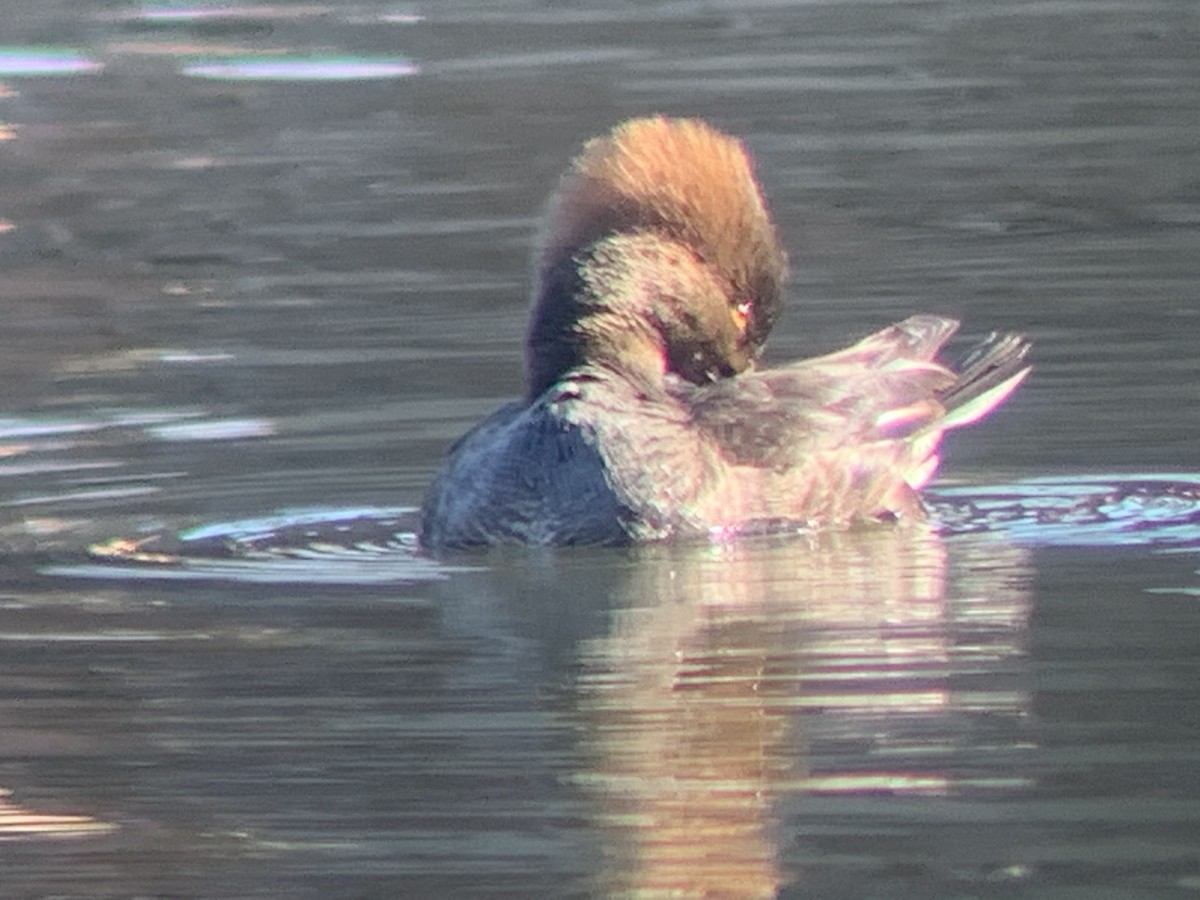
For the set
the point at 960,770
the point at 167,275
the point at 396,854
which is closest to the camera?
the point at 396,854

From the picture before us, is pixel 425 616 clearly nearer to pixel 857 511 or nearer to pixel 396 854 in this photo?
pixel 857 511

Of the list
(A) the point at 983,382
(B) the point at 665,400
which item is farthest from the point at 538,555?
(A) the point at 983,382

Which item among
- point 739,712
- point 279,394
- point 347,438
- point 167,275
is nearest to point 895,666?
point 739,712

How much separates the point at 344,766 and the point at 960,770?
1268mm

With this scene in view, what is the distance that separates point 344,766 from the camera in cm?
717

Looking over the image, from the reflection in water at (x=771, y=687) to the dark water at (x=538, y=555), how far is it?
0.06 feet

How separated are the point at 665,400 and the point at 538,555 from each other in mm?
672

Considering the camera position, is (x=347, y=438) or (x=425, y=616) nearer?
(x=425, y=616)

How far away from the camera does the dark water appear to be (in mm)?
6648

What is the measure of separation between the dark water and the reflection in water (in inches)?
0.7

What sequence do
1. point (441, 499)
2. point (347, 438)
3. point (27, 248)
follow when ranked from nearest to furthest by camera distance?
point (441, 499), point (347, 438), point (27, 248)

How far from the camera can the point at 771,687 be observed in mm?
7758

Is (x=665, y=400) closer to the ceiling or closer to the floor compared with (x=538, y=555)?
closer to the ceiling

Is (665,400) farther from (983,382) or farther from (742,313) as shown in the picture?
(983,382)
